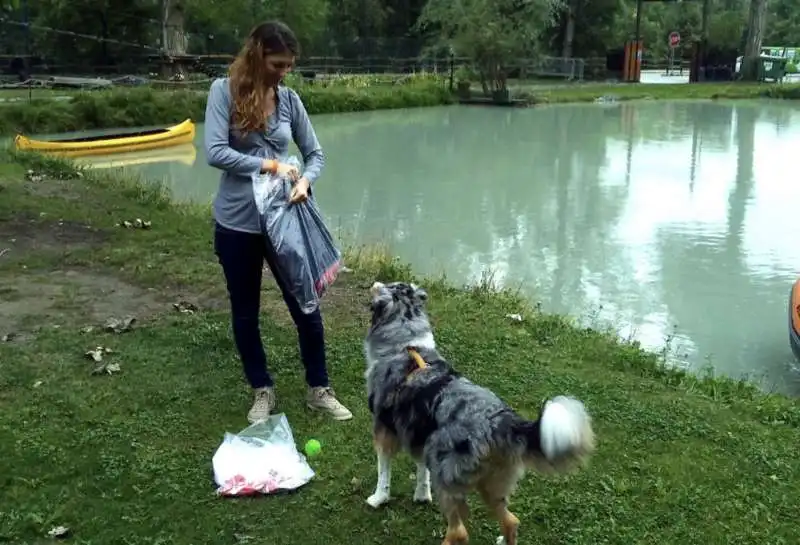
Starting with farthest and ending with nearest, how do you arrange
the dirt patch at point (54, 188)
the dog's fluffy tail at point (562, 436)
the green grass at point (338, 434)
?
the dirt patch at point (54, 188)
the green grass at point (338, 434)
the dog's fluffy tail at point (562, 436)

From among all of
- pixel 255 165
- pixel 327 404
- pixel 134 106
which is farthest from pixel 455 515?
pixel 134 106

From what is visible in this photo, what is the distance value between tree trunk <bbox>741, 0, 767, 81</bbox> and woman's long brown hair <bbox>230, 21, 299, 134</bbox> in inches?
1693

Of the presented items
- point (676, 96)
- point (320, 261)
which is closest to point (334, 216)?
point (320, 261)

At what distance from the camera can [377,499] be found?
319cm

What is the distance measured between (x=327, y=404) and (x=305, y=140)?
1.26 meters

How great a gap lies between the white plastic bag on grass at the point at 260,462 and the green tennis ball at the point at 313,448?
6 cm

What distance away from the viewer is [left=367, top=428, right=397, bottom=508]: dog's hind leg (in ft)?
Result: 10.2

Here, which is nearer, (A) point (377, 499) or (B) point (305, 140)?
(A) point (377, 499)

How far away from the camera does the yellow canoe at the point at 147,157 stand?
14.6m

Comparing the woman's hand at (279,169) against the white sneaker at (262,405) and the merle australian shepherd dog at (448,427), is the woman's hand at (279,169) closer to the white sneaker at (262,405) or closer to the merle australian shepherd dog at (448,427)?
the merle australian shepherd dog at (448,427)

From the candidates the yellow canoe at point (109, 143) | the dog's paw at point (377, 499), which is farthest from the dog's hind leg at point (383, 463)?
the yellow canoe at point (109, 143)

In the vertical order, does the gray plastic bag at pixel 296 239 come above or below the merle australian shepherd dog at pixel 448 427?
above

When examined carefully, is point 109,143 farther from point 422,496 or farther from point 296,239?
point 422,496

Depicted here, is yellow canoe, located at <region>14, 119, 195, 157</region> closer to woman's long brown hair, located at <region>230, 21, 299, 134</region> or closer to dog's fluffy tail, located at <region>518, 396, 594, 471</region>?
woman's long brown hair, located at <region>230, 21, 299, 134</region>
